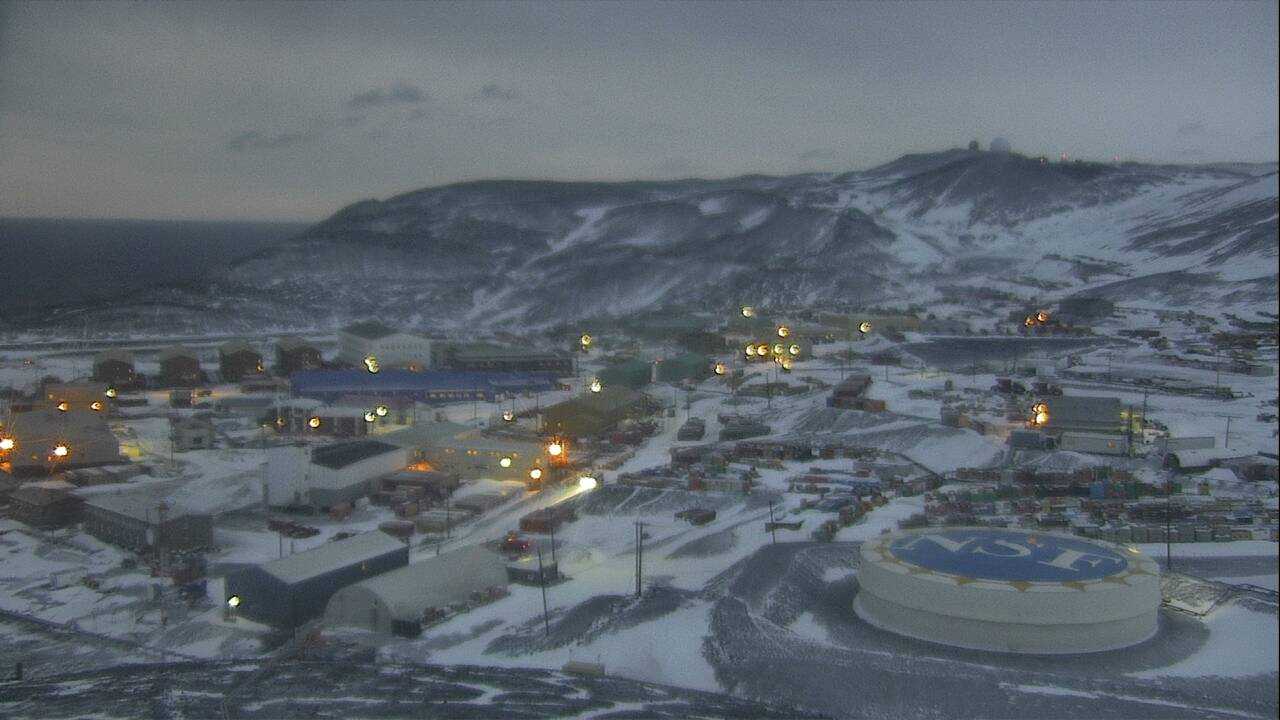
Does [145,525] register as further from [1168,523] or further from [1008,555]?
[1168,523]

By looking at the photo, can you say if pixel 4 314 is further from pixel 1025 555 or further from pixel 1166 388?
pixel 1166 388

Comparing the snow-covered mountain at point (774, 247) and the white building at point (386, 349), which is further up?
the snow-covered mountain at point (774, 247)

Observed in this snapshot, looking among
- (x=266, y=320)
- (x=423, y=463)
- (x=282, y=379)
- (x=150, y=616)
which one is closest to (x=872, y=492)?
(x=423, y=463)

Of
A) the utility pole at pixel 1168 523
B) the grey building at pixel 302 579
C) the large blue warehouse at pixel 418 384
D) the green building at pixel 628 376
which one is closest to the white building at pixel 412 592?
the grey building at pixel 302 579

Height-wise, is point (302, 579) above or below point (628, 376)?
below

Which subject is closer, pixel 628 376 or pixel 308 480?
pixel 308 480

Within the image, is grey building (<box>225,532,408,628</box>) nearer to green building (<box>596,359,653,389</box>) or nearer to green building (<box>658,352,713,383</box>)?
green building (<box>596,359,653,389</box>)

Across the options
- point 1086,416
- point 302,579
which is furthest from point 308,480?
point 1086,416

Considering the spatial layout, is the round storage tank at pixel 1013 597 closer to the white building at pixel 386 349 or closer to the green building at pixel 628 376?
the green building at pixel 628 376
